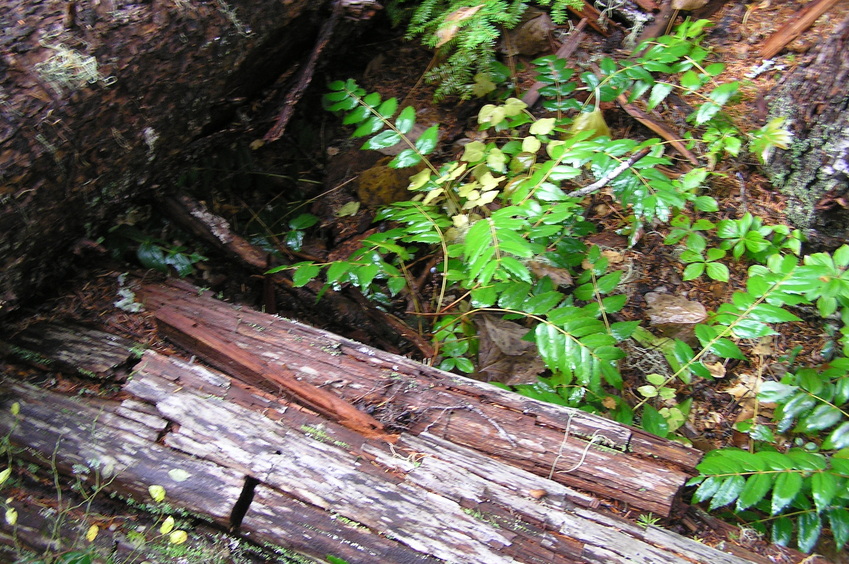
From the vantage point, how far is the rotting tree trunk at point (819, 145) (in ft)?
8.39

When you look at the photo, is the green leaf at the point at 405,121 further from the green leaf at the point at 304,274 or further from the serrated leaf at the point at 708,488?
the serrated leaf at the point at 708,488

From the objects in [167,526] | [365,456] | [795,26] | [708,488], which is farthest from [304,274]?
[795,26]

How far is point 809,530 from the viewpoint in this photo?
6.72 feet

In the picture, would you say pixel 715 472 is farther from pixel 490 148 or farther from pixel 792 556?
pixel 490 148

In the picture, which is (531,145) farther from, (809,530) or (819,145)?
(809,530)

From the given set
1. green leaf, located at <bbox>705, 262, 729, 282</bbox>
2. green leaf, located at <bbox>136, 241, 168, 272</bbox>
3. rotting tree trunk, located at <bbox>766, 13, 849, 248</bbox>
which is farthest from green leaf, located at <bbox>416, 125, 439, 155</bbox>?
rotting tree trunk, located at <bbox>766, 13, 849, 248</bbox>

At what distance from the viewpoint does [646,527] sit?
76.2 inches

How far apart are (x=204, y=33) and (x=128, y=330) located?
1.32 metres

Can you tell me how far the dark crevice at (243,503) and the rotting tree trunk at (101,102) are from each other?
1238 mm

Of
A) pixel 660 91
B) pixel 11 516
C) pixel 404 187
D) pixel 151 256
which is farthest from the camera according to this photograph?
pixel 404 187

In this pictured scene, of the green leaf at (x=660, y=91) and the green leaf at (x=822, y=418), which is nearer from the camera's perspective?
the green leaf at (x=822, y=418)

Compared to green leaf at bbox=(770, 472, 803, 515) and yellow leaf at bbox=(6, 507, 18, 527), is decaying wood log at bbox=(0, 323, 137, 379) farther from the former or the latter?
green leaf at bbox=(770, 472, 803, 515)

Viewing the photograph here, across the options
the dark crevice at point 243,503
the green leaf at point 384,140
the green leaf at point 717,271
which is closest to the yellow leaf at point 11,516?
the dark crevice at point 243,503

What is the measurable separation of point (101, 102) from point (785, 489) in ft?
9.57
